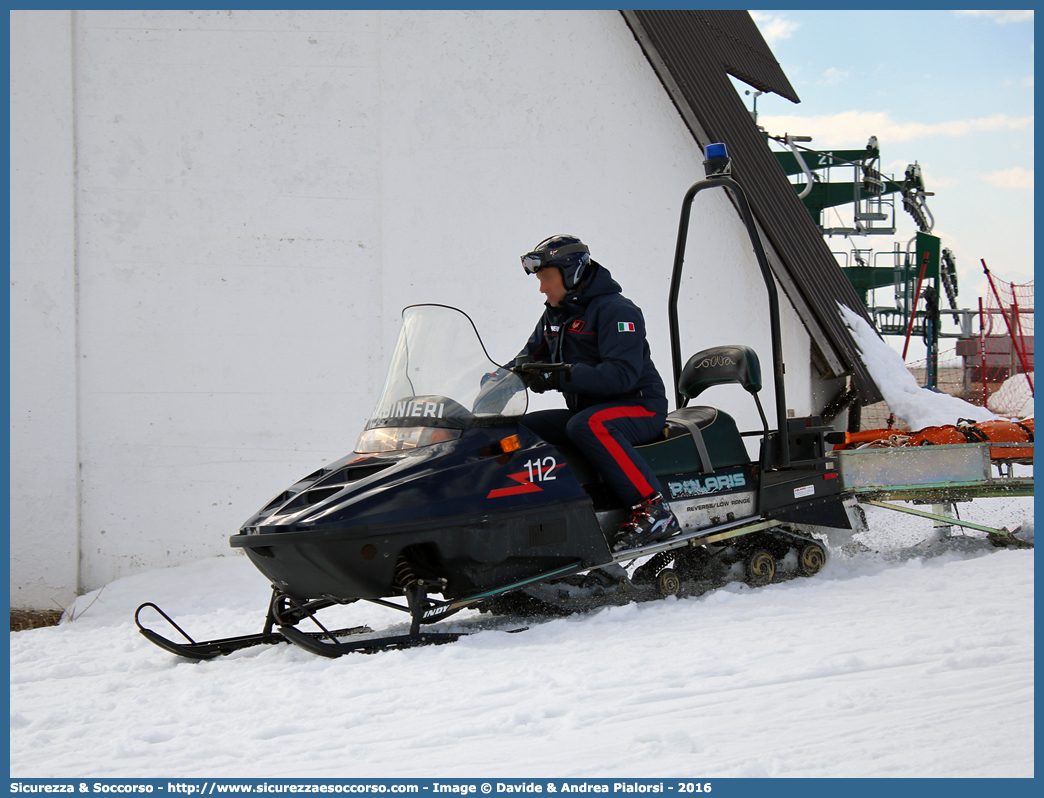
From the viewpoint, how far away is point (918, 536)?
492 cm

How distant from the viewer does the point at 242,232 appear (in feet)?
18.1

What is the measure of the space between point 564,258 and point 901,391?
4055 millimetres

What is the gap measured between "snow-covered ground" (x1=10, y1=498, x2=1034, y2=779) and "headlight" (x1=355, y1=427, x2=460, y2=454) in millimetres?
776

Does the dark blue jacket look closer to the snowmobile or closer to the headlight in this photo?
the snowmobile

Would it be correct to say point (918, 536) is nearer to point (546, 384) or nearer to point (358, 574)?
point (546, 384)

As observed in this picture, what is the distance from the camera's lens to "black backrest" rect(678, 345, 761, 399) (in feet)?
13.3

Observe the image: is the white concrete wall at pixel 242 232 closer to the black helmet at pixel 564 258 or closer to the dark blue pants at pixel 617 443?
the black helmet at pixel 564 258

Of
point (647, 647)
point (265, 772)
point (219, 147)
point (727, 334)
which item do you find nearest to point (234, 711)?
point (265, 772)

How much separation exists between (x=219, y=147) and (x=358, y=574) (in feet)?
11.8

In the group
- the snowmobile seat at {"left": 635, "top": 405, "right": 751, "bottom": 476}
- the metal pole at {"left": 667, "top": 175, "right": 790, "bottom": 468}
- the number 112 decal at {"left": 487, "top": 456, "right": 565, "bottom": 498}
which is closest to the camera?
the number 112 decal at {"left": 487, "top": 456, "right": 565, "bottom": 498}

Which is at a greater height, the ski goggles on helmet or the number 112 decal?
the ski goggles on helmet

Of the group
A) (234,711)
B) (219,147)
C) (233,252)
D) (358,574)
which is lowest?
(234,711)

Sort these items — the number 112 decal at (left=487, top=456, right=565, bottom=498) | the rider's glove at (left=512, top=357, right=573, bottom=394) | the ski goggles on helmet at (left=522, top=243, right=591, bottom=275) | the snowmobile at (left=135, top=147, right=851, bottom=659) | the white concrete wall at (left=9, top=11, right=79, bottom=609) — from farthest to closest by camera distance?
the white concrete wall at (left=9, top=11, right=79, bottom=609), the ski goggles on helmet at (left=522, top=243, right=591, bottom=275), the rider's glove at (left=512, top=357, right=573, bottom=394), the number 112 decal at (left=487, top=456, right=565, bottom=498), the snowmobile at (left=135, top=147, right=851, bottom=659)

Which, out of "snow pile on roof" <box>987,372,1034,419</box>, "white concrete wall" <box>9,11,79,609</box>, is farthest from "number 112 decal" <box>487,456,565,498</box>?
"snow pile on roof" <box>987,372,1034,419</box>
